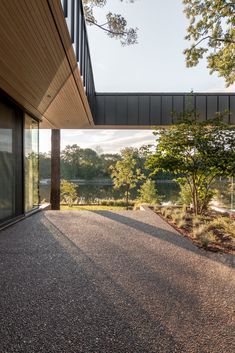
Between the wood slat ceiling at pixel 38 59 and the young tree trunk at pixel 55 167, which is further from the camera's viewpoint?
the young tree trunk at pixel 55 167

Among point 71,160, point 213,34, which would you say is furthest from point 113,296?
point 71,160

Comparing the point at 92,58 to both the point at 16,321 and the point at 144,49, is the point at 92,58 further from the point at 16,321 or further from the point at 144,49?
the point at 16,321

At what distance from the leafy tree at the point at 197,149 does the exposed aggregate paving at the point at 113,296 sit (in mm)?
2637

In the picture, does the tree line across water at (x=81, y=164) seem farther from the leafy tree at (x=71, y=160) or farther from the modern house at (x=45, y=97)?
the modern house at (x=45, y=97)

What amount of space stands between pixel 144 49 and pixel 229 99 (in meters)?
3.52

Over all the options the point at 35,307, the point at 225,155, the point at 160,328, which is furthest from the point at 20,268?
the point at 225,155

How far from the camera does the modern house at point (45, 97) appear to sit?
8.84 feet

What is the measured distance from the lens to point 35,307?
6.65 ft

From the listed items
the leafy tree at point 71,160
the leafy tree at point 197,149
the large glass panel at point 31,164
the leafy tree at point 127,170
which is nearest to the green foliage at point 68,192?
the leafy tree at point 127,170

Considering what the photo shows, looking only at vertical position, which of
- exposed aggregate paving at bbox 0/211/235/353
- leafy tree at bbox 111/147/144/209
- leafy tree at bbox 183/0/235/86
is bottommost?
exposed aggregate paving at bbox 0/211/235/353

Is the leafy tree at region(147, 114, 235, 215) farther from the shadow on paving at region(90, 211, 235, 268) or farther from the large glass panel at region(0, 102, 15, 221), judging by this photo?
the large glass panel at region(0, 102, 15, 221)

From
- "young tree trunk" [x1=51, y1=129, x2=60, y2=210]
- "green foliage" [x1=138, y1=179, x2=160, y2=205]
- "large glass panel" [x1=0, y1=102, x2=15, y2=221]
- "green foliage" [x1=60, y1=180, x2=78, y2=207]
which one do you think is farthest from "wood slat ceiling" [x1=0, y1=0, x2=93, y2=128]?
"green foliage" [x1=138, y1=179, x2=160, y2=205]

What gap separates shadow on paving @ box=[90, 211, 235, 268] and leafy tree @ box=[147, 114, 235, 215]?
176cm

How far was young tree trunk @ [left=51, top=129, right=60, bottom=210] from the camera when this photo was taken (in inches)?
341
